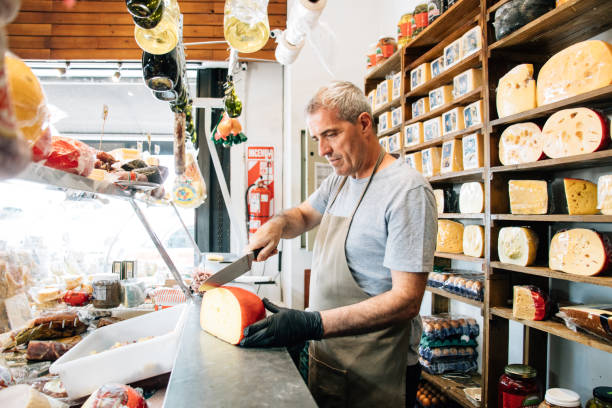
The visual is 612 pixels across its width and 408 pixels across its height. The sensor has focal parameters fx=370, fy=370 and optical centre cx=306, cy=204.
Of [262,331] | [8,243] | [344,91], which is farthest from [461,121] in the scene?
[8,243]

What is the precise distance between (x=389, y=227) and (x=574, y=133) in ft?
3.37

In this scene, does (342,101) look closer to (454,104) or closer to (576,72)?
(576,72)

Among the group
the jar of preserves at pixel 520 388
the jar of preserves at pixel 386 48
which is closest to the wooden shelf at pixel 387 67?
the jar of preserves at pixel 386 48

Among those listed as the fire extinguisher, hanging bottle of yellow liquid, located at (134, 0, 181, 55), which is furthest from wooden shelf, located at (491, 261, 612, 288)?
the fire extinguisher

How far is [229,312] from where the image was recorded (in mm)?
1269

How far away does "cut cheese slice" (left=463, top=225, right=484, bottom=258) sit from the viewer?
7.45 feet

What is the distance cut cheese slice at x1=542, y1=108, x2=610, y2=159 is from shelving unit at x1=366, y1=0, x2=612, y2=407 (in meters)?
0.05

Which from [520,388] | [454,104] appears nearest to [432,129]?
[454,104]

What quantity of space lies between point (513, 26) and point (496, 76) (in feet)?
0.95

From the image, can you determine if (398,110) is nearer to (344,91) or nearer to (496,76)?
(496,76)

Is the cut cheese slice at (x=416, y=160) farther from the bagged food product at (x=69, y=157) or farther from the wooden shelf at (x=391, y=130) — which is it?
the bagged food product at (x=69, y=157)

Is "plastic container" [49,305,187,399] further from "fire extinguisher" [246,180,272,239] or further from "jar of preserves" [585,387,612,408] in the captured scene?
"fire extinguisher" [246,180,272,239]

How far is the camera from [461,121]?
2457 mm

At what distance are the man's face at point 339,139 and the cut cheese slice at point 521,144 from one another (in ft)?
3.15
